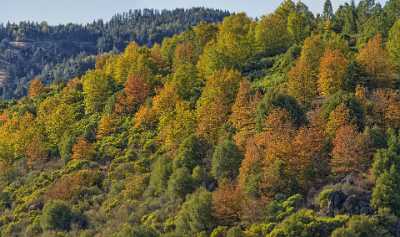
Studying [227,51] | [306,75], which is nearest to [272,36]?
[227,51]

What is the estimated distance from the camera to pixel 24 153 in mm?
125812

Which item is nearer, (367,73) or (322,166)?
(322,166)

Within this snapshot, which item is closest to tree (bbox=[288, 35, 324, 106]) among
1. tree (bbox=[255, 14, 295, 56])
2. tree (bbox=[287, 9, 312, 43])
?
tree (bbox=[287, 9, 312, 43])

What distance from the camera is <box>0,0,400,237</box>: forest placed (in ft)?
252

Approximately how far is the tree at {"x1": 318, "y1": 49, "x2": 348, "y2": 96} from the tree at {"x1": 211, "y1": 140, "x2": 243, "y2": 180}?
1974 centimetres

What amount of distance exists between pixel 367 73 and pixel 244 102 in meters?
18.8

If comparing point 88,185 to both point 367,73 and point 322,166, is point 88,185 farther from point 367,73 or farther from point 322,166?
point 367,73

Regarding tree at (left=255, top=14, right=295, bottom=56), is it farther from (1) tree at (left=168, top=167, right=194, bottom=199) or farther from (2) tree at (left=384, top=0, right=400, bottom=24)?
(1) tree at (left=168, top=167, right=194, bottom=199)

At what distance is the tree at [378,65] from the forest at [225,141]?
20 cm

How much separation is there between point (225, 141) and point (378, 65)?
29.0 meters

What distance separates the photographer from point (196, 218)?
253 ft

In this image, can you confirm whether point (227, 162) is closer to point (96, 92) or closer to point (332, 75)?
point (332, 75)

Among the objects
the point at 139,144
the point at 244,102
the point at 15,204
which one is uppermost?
the point at 244,102

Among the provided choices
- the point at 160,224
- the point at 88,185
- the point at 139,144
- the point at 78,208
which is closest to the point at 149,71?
the point at 139,144
